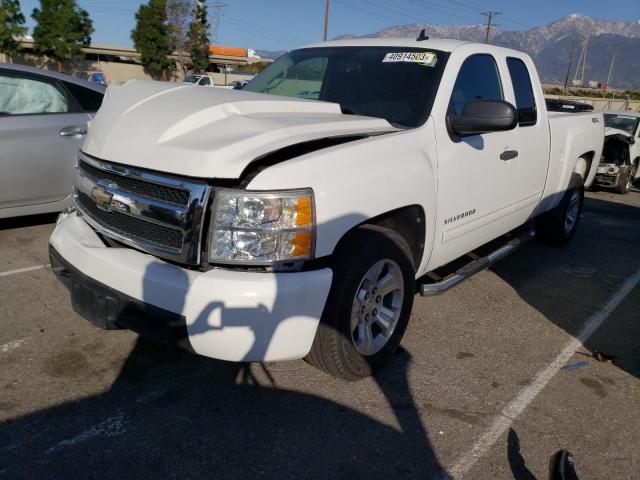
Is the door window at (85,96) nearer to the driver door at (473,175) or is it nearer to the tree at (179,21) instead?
the driver door at (473,175)

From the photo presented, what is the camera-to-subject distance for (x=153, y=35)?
2112 inches

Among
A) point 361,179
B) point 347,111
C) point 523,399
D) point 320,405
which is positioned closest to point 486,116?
point 347,111

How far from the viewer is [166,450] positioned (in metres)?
2.51

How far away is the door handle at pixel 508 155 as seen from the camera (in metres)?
4.11

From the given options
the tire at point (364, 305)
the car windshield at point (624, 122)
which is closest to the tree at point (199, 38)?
the car windshield at point (624, 122)

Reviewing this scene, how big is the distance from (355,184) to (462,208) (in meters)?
1.28

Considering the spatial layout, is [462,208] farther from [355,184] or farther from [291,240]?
[291,240]

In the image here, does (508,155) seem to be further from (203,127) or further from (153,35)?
(153,35)

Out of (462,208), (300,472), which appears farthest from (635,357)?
(300,472)

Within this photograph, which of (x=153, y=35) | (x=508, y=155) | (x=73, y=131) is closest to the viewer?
(x=508, y=155)

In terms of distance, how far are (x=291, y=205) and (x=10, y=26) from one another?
46406 mm

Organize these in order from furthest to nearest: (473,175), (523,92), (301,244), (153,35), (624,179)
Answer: (153,35), (624,179), (523,92), (473,175), (301,244)

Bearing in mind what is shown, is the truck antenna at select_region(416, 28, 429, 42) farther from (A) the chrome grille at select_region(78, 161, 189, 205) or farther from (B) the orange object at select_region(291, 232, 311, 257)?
(A) the chrome grille at select_region(78, 161, 189, 205)

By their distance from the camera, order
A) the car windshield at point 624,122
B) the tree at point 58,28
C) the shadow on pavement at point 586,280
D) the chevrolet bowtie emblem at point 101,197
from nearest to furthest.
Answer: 1. the chevrolet bowtie emblem at point 101,197
2. the shadow on pavement at point 586,280
3. the car windshield at point 624,122
4. the tree at point 58,28
